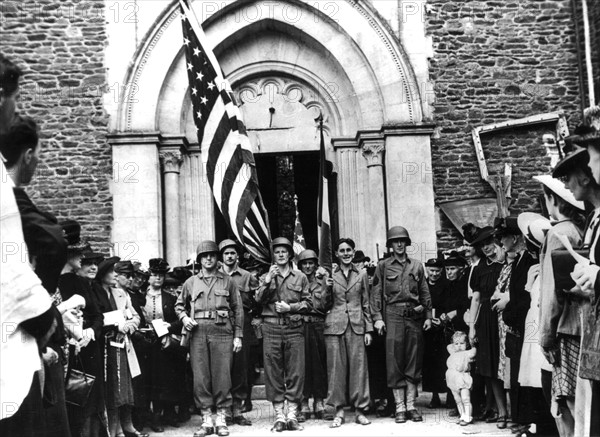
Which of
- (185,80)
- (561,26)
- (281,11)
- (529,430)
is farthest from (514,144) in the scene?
(529,430)

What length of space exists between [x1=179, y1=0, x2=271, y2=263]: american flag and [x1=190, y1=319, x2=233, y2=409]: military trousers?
973mm

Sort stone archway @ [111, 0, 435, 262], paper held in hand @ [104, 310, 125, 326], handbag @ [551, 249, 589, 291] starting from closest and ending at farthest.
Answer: handbag @ [551, 249, 589, 291] → paper held in hand @ [104, 310, 125, 326] → stone archway @ [111, 0, 435, 262]

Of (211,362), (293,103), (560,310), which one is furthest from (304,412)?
(293,103)

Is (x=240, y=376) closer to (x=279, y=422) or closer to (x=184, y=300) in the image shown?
(x=279, y=422)

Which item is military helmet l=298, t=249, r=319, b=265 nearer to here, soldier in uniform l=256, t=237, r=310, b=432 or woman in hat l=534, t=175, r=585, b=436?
soldier in uniform l=256, t=237, r=310, b=432

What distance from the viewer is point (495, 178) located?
14.0m

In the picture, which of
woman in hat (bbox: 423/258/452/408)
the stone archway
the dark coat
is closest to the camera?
the dark coat

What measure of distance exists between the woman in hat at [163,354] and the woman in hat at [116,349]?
1.84ft

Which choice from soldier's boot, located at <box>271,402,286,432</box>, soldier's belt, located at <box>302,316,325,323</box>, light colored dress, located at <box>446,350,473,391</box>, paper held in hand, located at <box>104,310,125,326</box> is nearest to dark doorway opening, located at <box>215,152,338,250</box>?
soldier's belt, located at <box>302,316,325,323</box>

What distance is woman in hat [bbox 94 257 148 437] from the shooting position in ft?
28.3

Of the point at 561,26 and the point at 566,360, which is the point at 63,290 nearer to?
the point at 566,360

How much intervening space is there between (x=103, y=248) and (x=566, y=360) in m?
9.58

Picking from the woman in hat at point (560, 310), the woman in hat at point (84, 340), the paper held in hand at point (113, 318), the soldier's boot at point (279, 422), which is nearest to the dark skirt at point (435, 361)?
the soldier's boot at point (279, 422)

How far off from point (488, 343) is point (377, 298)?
1432 millimetres
